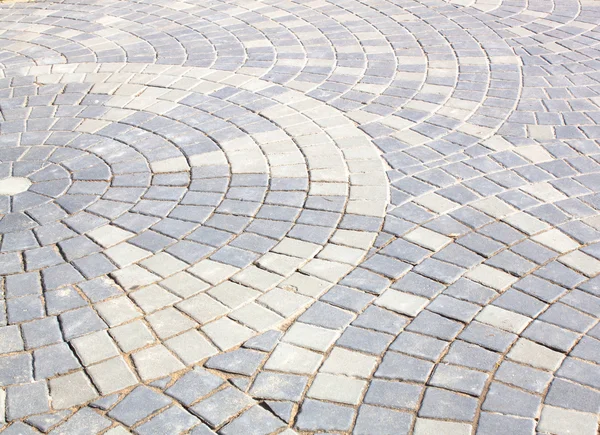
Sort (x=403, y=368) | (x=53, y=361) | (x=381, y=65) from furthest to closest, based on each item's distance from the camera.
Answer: (x=381, y=65) < (x=53, y=361) < (x=403, y=368)

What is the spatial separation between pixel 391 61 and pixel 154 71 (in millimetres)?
2244

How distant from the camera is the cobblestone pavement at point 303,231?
3.38m

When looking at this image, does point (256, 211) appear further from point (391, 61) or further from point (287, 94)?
point (391, 61)

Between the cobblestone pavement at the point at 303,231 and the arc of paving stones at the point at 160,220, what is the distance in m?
0.02

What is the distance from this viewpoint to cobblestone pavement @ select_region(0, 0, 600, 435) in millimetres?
3379

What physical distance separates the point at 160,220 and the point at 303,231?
929mm

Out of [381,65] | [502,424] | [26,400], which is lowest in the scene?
[26,400]

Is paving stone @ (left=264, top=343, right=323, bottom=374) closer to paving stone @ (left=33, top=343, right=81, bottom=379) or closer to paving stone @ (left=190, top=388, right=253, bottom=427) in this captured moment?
paving stone @ (left=190, top=388, right=253, bottom=427)

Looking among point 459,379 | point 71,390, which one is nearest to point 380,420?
point 459,379

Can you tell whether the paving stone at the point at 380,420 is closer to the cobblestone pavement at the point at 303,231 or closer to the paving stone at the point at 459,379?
the cobblestone pavement at the point at 303,231

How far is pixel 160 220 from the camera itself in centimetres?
480

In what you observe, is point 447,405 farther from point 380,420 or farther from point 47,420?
point 47,420

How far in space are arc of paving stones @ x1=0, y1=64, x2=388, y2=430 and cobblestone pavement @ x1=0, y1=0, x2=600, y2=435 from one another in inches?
0.7

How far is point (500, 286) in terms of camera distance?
4043mm
